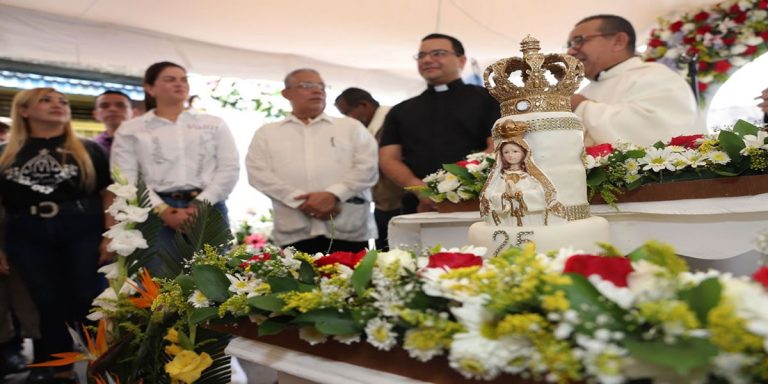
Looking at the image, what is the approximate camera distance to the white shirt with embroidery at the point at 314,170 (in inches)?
135

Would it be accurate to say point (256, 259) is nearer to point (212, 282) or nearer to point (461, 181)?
point (212, 282)

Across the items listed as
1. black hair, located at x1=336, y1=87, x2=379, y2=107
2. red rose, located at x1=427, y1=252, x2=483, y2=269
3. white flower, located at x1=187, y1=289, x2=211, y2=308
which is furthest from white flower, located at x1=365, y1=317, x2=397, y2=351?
black hair, located at x1=336, y1=87, x2=379, y2=107

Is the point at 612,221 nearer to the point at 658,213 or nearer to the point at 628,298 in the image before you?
the point at 658,213

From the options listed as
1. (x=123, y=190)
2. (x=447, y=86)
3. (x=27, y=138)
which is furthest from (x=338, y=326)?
(x=27, y=138)

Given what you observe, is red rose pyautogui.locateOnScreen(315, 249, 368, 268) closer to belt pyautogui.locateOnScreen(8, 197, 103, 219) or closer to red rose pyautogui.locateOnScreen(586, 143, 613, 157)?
red rose pyautogui.locateOnScreen(586, 143, 613, 157)

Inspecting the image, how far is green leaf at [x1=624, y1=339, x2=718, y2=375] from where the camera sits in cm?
67

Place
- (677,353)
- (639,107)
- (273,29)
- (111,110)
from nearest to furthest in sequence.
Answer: (677,353) → (639,107) → (111,110) → (273,29)

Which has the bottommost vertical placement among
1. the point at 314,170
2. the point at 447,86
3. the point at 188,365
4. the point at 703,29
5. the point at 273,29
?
the point at 188,365

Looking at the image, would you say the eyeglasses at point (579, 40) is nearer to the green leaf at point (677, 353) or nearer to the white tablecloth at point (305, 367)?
the white tablecloth at point (305, 367)

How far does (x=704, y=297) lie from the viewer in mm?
750

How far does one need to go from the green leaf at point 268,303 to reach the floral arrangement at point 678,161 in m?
1.37

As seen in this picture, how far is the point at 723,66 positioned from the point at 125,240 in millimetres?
4374

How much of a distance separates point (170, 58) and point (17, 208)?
1.98 meters

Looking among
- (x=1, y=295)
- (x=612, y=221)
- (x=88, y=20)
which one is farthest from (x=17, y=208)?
(x=612, y=221)
